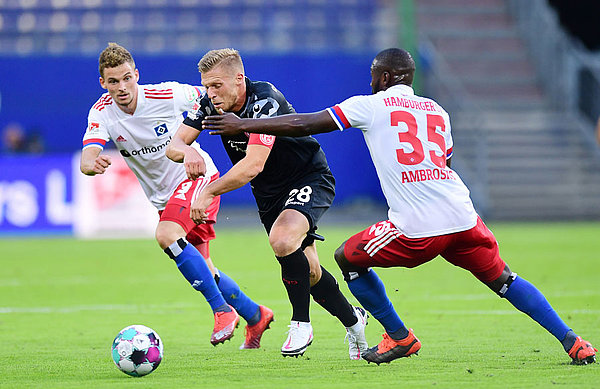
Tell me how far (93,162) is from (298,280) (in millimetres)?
1813

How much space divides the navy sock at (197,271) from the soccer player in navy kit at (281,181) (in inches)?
21.9

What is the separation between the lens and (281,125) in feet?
18.4

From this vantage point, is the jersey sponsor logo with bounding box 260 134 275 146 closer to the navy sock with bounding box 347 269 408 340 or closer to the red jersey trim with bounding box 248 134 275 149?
the red jersey trim with bounding box 248 134 275 149

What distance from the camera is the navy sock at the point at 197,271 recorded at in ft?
22.4

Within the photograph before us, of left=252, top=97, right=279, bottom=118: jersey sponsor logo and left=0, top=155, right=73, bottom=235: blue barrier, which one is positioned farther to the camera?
left=0, top=155, right=73, bottom=235: blue barrier

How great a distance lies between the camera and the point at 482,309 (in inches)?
351

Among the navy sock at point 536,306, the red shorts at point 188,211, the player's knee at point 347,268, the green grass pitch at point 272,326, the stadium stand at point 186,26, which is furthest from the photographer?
the stadium stand at point 186,26

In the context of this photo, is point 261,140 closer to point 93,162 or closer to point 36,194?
point 93,162

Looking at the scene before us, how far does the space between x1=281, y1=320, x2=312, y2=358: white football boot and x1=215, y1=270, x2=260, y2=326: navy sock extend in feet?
3.36

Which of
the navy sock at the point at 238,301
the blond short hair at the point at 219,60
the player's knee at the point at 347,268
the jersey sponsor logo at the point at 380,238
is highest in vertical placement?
the blond short hair at the point at 219,60

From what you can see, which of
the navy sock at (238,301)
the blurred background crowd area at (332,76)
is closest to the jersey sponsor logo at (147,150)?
the navy sock at (238,301)

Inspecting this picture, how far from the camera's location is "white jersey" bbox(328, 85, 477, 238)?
18.7 feet

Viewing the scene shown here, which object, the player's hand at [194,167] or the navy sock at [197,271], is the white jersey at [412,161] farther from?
the navy sock at [197,271]

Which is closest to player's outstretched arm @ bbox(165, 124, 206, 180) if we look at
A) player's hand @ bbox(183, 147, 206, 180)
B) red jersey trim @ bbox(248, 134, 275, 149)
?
player's hand @ bbox(183, 147, 206, 180)
